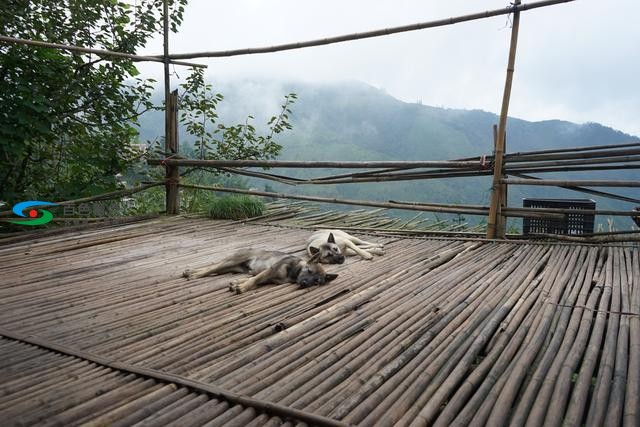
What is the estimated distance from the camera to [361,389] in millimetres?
1651

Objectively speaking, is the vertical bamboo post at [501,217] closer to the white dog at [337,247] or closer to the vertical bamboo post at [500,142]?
the vertical bamboo post at [500,142]

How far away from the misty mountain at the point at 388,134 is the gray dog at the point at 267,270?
17855 mm

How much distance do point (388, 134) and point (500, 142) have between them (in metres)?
26.6

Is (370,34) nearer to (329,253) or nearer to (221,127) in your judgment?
(329,253)

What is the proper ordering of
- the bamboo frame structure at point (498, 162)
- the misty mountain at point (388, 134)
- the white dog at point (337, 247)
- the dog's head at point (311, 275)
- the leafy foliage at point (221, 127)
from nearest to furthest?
the dog's head at point (311, 275) < the white dog at point (337, 247) < the bamboo frame structure at point (498, 162) < the leafy foliage at point (221, 127) < the misty mountain at point (388, 134)

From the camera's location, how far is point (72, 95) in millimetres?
5715

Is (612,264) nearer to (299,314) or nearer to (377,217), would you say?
(299,314)

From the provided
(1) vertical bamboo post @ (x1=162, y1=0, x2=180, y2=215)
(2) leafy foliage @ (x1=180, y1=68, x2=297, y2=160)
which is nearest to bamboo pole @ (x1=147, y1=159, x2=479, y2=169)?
(1) vertical bamboo post @ (x1=162, y1=0, x2=180, y2=215)

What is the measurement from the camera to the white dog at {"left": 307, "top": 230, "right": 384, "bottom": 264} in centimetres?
386

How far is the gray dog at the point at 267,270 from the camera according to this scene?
312 centimetres

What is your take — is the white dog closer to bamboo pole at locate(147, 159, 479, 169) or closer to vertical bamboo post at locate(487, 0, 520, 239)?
bamboo pole at locate(147, 159, 479, 169)

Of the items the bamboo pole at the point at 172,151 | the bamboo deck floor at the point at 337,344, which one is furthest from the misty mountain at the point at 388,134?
the bamboo deck floor at the point at 337,344

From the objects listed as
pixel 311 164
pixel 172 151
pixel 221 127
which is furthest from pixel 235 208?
pixel 221 127

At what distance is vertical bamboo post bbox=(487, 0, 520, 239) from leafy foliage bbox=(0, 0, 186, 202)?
4.11 metres
